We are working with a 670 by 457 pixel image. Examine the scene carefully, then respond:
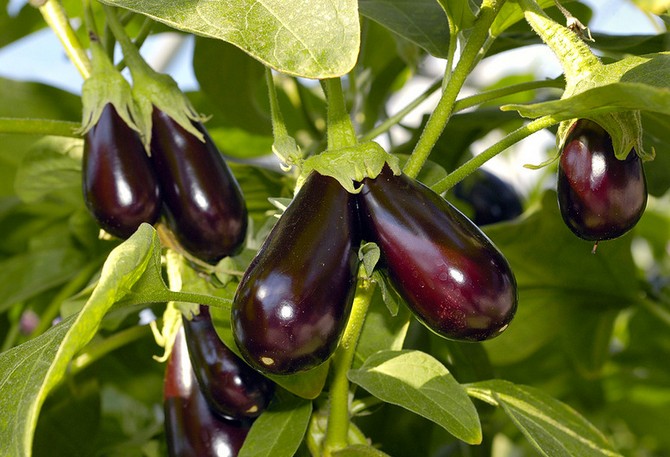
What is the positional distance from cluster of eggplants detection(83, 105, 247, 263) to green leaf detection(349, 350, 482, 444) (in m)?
0.13

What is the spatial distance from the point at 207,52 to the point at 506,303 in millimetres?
448

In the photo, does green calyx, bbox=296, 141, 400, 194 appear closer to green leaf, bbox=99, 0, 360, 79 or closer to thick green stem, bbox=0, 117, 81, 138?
green leaf, bbox=99, 0, 360, 79

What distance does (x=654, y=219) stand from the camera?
4.27 ft

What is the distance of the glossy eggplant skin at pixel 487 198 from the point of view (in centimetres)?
89

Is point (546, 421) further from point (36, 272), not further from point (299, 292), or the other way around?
point (36, 272)

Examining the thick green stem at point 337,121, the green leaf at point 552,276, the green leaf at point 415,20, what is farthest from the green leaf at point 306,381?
the green leaf at point 552,276

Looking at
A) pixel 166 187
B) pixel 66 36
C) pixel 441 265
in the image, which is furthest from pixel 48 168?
pixel 441 265

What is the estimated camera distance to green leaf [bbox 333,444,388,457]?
1.53 ft

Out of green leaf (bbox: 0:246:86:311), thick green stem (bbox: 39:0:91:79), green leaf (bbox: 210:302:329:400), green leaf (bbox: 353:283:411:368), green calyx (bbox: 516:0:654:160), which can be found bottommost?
green leaf (bbox: 0:246:86:311)

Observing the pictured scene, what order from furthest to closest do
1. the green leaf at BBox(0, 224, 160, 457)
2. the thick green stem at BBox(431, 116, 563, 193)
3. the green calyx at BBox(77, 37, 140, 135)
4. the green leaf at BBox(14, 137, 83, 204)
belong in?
the green leaf at BBox(14, 137, 83, 204) → the green calyx at BBox(77, 37, 140, 135) → the thick green stem at BBox(431, 116, 563, 193) → the green leaf at BBox(0, 224, 160, 457)

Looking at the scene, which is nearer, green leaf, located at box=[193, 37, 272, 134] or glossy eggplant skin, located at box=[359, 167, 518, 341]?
glossy eggplant skin, located at box=[359, 167, 518, 341]

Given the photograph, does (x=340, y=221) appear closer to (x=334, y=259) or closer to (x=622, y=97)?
(x=334, y=259)

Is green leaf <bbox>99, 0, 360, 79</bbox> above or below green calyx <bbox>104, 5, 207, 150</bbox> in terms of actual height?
above

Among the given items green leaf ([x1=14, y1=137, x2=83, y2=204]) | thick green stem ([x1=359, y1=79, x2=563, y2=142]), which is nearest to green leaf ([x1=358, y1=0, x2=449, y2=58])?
thick green stem ([x1=359, y1=79, x2=563, y2=142])
